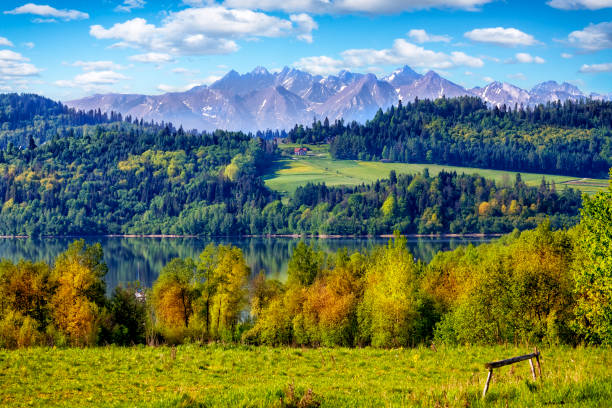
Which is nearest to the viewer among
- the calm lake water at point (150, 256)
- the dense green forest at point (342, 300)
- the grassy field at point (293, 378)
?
the grassy field at point (293, 378)

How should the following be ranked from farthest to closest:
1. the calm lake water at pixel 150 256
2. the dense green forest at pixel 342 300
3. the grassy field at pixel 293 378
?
the calm lake water at pixel 150 256 → the dense green forest at pixel 342 300 → the grassy field at pixel 293 378

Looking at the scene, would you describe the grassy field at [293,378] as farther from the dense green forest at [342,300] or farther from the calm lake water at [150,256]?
the calm lake water at [150,256]

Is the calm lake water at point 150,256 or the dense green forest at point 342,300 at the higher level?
the dense green forest at point 342,300

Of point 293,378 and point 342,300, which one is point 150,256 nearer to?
point 342,300

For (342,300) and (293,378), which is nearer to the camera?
(293,378)

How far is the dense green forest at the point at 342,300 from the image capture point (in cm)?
3512

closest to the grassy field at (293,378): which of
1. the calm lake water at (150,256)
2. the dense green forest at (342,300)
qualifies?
the dense green forest at (342,300)

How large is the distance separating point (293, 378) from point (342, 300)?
26.8m

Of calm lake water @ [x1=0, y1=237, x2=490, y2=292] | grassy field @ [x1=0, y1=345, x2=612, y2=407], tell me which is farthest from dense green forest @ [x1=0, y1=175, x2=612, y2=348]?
calm lake water @ [x1=0, y1=237, x2=490, y2=292]

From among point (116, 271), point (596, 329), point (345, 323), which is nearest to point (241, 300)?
point (345, 323)

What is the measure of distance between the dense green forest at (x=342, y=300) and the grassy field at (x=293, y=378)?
745cm

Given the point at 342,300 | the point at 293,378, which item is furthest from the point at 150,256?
the point at 293,378

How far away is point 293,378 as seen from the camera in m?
22.2

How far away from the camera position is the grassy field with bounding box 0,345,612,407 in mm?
13648
